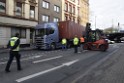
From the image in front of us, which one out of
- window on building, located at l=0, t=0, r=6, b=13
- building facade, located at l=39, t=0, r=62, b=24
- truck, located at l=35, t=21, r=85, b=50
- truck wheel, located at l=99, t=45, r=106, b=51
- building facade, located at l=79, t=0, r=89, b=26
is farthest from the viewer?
building facade, located at l=79, t=0, r=89, b=26

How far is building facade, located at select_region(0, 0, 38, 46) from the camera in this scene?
34375 mm

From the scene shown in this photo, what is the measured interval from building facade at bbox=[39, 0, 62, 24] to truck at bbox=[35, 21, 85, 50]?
9353 mm

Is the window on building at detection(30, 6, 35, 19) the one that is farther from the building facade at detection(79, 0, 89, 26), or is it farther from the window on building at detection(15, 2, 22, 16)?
the building facade at detection(79, 0, 89, 26)

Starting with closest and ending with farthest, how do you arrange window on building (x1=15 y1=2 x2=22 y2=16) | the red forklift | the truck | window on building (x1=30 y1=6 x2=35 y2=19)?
the red forklift < the truck < window on building (x1=15 y1=2 x2=22 y2=16) < window on building (x1=30 y1=6 x2=35 y2=19)

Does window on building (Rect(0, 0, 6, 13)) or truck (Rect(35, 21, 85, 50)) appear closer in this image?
truck (Rect(35, 21, 85, 50))

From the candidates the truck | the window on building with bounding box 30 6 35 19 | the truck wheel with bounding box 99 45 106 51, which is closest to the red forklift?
the truck wheel with bounding box 99 45 106 51

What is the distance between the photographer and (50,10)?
4819cm

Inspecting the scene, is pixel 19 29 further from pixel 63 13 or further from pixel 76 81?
pixel 76 81

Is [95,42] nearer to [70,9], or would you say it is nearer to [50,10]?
[50,10]

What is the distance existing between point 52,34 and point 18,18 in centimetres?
700

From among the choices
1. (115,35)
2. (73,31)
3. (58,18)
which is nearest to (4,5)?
(73,31)

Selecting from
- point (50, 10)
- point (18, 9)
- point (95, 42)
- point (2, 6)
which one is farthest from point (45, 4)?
point (95, 42)

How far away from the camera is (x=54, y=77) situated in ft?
36.1

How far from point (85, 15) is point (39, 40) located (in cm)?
4897
